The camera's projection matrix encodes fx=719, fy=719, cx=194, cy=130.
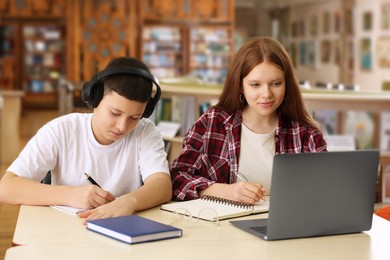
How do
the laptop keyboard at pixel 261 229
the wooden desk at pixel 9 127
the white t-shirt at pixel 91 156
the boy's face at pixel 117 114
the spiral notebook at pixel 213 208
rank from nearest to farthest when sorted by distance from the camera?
the laptop keyboard at pixel 261 229
the spiral notebook at pixel 213 208
the boy's face at pixel 117 114
the white t-shirt at pixel 91 156
the wooden desk at pixel 9 127

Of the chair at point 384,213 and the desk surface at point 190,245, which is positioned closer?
the desk surface at point 190,245

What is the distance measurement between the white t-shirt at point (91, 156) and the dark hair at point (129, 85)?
0.26m

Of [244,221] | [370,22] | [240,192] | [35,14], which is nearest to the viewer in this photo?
[244,221]

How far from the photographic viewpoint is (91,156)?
273cm

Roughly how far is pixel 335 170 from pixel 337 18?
52.4 ft

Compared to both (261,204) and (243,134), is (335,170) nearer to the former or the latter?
(261,204)

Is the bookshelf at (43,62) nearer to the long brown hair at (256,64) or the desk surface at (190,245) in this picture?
the long brown hair at (256,64)

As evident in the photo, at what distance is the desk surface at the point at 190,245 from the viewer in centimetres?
191

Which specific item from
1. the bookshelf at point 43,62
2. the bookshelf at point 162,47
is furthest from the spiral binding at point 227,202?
the bookshelf at point 43,62

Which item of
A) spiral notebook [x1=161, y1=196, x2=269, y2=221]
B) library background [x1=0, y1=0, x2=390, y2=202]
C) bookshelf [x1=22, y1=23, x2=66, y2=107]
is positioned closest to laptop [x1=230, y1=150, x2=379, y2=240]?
spiral notebook [x1=161, y1=196, x2=269, y2=221]

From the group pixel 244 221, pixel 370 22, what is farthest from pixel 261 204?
pixel 370 22

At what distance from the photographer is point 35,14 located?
54.9ft

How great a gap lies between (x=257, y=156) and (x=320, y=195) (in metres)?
0.91

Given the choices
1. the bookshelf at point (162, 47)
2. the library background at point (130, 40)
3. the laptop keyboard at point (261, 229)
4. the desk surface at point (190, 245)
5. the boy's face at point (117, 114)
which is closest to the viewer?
the desk surface at point (190, 245)
